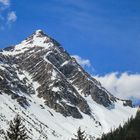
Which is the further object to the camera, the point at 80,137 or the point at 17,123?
the point at 80,137

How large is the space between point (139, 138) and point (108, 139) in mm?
21041

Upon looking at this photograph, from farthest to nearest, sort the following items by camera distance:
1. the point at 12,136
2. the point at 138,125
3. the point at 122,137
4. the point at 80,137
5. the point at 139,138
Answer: the point at 138,125, the point at 122,137, the point at 139,138, the point at 80,137, the point at 12,136

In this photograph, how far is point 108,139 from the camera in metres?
182

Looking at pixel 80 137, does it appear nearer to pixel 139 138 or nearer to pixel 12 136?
pixel 12 136

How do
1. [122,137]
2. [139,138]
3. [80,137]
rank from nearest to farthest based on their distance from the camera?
1. [80,137]
2. [139,138]
3. [122,137]

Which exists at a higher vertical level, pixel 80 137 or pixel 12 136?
pixel 80 137

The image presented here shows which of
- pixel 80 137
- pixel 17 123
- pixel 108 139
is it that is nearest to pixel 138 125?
pixel 108 139

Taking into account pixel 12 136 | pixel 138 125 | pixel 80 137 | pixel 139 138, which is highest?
pixel 138 125

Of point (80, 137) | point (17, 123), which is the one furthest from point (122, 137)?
point (17, 123)

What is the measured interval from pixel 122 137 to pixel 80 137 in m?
100

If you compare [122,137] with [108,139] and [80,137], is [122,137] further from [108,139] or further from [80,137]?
[80,137]

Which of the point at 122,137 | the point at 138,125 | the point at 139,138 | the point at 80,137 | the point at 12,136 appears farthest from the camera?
the point at 138,125

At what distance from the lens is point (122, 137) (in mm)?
175250

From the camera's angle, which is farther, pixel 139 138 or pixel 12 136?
pixel 139 138
